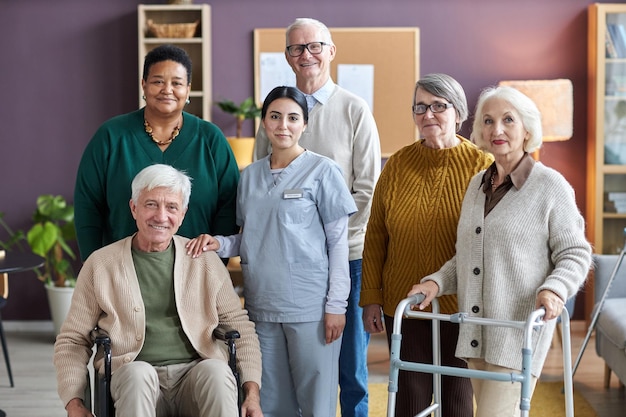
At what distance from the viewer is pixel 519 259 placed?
222 centimetres

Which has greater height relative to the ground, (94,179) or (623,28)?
(623,28)

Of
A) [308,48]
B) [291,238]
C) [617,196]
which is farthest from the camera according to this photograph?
[617,196]

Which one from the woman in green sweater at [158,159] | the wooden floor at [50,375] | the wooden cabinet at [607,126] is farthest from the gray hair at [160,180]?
the wooden cabinet at [607,126]

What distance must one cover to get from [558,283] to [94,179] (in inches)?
60.4

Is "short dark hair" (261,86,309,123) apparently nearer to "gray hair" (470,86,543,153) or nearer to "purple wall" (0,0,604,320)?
"gray hair" (470,86,543,153)

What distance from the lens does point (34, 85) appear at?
559 centimetres

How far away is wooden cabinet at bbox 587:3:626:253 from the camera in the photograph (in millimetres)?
5258


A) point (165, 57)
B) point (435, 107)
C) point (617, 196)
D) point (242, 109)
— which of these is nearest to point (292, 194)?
point (435, 107)

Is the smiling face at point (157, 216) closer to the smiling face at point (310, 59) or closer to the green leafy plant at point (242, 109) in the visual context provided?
the smiling face at point (310, 59)

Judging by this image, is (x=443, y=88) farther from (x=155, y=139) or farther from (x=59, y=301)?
(x=59, y=301)

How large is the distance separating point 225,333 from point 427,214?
70 centimetres

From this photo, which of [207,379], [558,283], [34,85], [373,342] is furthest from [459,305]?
[34,85]

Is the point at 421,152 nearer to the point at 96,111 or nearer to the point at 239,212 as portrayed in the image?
the point at 239,212

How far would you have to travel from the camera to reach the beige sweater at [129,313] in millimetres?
2549
